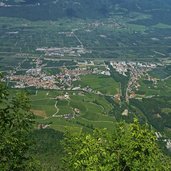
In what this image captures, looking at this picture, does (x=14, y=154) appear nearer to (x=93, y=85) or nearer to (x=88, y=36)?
(x=93, y=85)

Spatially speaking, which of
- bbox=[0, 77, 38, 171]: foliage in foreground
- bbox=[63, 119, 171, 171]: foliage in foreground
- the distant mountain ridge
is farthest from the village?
the distant mountain ridge

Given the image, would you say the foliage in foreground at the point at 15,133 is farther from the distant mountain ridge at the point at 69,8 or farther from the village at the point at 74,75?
the distant mountain ridge at the point at 69,8

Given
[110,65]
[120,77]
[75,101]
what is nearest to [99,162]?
[75,101]

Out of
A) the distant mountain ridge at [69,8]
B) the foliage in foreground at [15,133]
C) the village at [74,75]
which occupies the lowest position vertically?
the distant mountain ridge at [69,8]

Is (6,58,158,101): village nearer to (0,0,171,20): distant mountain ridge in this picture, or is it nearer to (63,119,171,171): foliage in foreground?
(63,119,171,171): foliage in foreground

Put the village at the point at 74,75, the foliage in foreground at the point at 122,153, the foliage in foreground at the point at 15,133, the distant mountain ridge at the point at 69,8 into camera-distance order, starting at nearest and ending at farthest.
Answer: the foliage in foreground at the point at 122,153 → the foliage in foreground at the point at 15,133 → the village at the point at 74,75 → the distant mountain ridge at the point at 69,8

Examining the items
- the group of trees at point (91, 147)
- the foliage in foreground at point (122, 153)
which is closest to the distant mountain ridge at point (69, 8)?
the group of trees at point (91, 147)
